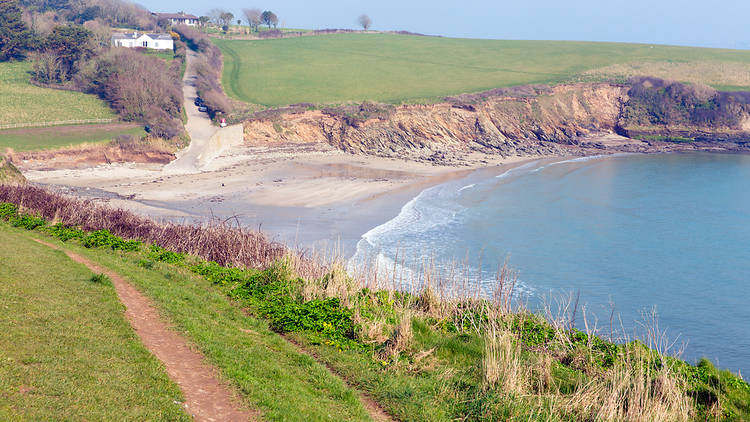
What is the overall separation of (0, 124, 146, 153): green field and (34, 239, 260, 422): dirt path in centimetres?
4083

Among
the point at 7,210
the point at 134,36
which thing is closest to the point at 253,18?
the point at 134,36

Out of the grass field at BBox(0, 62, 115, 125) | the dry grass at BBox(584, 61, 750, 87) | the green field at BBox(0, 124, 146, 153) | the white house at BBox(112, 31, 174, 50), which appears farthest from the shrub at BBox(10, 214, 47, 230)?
the dry grass at BBox(584, 61, 750, 87)

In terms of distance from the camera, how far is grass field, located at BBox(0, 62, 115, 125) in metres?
53.4

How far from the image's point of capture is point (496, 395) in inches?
350

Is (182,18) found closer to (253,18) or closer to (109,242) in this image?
(253,18)

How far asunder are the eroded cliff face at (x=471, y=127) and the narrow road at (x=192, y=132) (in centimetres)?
464

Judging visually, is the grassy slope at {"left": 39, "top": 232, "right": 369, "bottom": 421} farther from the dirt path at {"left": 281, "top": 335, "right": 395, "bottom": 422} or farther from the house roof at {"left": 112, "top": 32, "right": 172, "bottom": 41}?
the house roof at {"left": 112, "top": 32, "right": 172, "bottom": 41}

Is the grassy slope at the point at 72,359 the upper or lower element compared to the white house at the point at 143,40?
lower

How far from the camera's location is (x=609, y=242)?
107ft

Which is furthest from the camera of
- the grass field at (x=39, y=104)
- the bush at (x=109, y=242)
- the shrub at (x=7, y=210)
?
the grass field at (x=39, y=104)

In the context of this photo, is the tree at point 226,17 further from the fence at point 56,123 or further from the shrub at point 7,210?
the shrub at point 7,210

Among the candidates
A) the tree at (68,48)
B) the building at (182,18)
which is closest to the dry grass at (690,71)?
the tree at (68,48)

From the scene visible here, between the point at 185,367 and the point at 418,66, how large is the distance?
93.4 metres

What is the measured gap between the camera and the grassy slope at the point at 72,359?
259 inches
